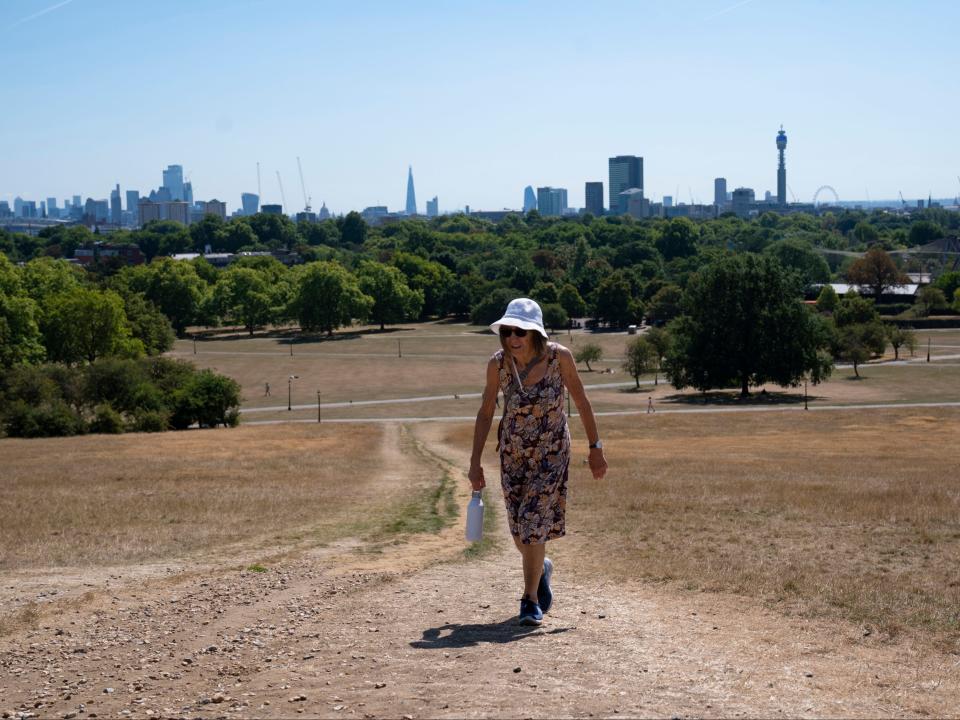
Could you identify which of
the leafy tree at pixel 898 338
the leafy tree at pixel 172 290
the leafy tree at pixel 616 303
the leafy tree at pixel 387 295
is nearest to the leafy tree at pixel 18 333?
the leafy tree at pixel 172 290

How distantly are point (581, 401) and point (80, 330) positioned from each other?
69.3 meters

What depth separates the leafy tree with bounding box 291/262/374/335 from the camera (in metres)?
128

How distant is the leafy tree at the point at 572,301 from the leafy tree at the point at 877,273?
33.5 metres

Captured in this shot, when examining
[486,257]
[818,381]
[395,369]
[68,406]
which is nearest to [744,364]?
[818,381]

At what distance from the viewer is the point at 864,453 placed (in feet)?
121

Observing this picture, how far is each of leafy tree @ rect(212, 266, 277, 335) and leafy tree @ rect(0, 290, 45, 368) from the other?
64.7 m

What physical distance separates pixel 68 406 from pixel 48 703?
153 ft

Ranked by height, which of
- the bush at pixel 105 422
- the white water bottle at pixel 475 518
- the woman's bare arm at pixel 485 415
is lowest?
the bush at pixel 105 422

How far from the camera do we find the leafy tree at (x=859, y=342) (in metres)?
84.5

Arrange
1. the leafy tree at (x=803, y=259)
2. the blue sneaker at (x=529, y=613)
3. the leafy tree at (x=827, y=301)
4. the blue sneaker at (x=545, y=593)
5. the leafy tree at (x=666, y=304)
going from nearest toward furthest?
the blue sneaker at (x=529, y=613) < the blue sneaker at (x=545, y=593) < the leafy tree at (x=827, y=301) < the leafy tree at (x=666, y=304) < the leafy tree at (x=803, y=259)

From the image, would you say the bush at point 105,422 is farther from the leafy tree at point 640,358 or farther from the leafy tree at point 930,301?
the leafy tree at point 930,301

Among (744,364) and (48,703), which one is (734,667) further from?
(744,364)

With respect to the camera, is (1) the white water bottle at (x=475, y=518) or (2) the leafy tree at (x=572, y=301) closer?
(1) the white water bottle at (x=475, y=518)

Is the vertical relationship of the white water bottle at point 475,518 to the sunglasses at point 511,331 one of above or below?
below
